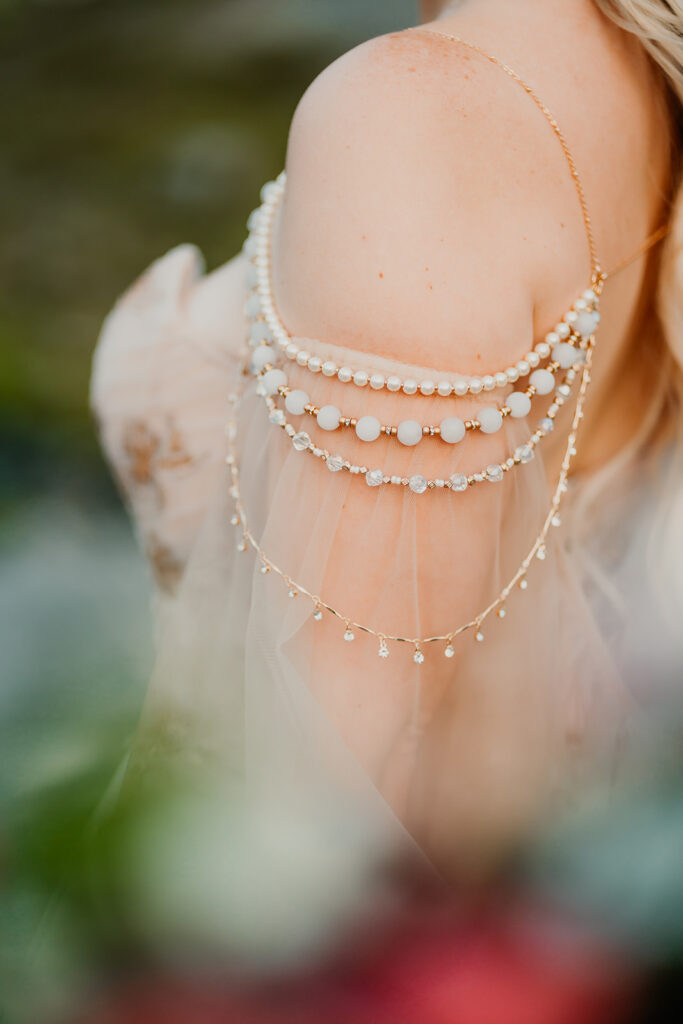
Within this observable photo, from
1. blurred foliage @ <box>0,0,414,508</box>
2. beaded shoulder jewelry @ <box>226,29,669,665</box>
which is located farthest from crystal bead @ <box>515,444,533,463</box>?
blurred foliage @ <box>0,0,414,508</box>

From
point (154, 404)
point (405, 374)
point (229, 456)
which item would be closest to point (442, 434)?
point (405, 374)

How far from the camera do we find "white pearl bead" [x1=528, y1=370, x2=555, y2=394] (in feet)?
1.79

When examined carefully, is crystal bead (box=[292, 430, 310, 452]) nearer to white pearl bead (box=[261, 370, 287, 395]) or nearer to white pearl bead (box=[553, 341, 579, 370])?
white pearl bead (box=[261, 370, 287, 395])

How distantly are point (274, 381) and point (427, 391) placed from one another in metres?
0.11

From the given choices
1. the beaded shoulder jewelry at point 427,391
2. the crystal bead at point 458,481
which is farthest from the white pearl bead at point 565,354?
the crystal bead at point 458,481

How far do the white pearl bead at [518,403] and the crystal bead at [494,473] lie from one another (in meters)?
0.04

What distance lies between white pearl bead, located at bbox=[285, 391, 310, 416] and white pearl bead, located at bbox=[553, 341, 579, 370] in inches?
6.9

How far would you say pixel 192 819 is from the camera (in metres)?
0.30

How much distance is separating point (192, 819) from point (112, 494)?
0.77 metres

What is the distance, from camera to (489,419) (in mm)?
518

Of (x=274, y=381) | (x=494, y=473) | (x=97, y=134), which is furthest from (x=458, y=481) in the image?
(x=97, y=134)

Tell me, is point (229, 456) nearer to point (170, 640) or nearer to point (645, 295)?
point (170, 640)

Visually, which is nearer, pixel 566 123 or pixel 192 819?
pixel 192 819

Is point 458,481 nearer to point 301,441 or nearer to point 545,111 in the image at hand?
point 301,441
